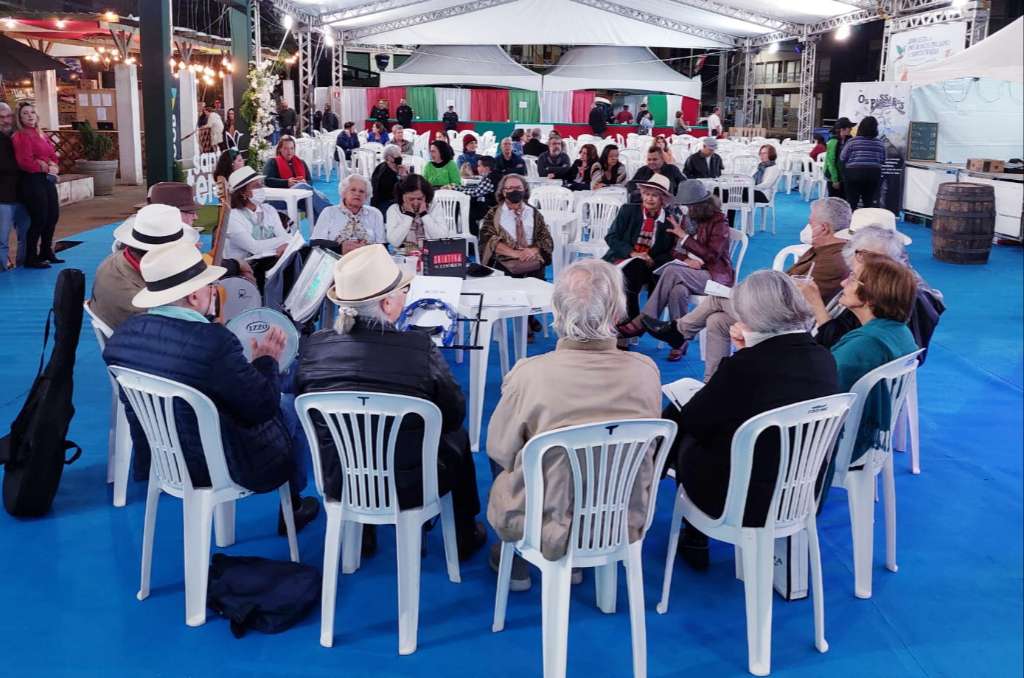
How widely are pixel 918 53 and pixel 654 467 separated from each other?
13233 millimetres

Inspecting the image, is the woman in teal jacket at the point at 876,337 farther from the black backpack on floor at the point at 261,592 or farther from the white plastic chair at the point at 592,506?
the black backpack on floor at the point at 261,592

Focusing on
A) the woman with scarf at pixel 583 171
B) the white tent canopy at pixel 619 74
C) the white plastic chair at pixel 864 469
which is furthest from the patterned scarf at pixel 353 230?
the white tent canopy at pixel 619 74

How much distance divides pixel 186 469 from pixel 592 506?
118 centimetres

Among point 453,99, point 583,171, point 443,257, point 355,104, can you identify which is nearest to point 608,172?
point 583,171

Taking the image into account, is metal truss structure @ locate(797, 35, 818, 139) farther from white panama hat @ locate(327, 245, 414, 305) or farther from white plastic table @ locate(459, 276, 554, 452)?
white panama hat @ locate(327, 245, 414, 305)

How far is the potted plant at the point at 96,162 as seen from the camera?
13570 millimetres

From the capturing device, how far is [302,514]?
10.9 feet

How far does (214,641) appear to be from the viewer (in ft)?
8.55

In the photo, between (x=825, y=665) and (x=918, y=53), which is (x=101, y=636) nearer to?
(x=825, y=665)

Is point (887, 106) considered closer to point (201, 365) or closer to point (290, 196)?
point (290, 196)

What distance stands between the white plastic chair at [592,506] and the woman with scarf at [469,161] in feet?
22.2

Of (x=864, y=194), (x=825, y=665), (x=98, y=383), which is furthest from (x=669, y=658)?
(x=864, y=194)

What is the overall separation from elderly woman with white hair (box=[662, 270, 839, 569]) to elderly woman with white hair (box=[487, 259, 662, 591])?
210mm

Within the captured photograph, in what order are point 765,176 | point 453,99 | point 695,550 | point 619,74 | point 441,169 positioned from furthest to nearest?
1. point 619,74
2. point 453,99
3. point 765,176
4. point 441,169
5. point 695,550
